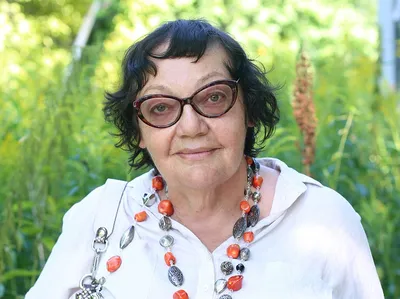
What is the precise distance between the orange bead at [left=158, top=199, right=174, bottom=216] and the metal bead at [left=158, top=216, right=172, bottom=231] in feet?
0.06

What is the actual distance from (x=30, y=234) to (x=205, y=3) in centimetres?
594

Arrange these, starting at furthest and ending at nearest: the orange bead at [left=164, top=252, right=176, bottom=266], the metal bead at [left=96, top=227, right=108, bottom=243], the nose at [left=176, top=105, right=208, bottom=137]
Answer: the metal bead at [left=96, top=227, right=108, bottom=243]
the orange bead at [left=164, top=252, right=176, bottom=266]
the nose at [left=176, top=105, right=208, bottom=137]

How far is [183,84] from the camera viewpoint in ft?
6.20

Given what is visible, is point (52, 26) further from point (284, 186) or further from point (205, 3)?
point (284, 186)

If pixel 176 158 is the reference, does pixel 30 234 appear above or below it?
below

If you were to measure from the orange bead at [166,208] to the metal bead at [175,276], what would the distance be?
0.58 feet

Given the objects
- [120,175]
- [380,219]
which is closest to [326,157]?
[380,219]

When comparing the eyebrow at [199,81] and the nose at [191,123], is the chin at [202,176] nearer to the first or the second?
the nose at [191,123]

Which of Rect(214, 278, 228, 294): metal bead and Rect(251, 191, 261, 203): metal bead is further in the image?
Rect(251, 191, 261, 203): metal bead

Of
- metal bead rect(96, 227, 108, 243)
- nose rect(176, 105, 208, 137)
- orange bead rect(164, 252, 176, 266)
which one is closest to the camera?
nose rect(176, 105, 208, 137)

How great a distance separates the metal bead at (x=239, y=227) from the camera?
6.59 ft

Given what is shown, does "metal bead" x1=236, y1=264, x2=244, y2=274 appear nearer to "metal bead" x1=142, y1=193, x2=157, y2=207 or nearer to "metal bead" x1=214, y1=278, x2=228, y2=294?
"metal bead" x1=214, y1=278, x2=228, y2=294

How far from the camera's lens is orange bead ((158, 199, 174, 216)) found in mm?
2090

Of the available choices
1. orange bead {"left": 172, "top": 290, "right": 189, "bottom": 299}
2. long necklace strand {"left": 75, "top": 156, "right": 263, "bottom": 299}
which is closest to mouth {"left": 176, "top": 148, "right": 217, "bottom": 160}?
long necklace strand {"left": 75, "top": 156, "right": 263, "bottom": 299}
